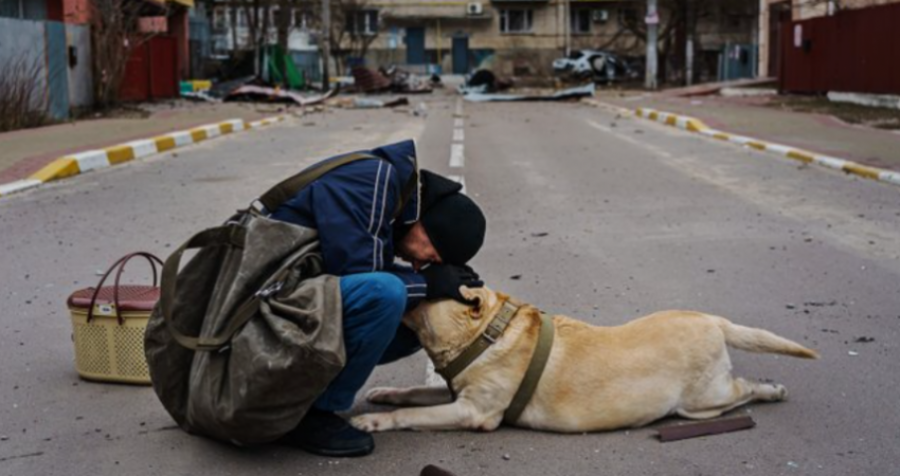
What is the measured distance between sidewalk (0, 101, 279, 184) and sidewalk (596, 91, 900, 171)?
32.8 feet

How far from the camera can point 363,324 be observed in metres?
3.63

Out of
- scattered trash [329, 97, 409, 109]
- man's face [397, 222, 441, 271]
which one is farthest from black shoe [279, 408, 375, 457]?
scattered trash [329, 97, 409, 109]

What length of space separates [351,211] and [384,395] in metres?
1.04

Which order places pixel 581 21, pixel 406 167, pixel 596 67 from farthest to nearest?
1. pixel 581 21
2. pixel 596 67
3. pixel 406 167

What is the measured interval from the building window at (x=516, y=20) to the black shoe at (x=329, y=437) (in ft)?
227

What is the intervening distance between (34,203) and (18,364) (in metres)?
6.12

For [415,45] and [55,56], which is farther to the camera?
[415,45]

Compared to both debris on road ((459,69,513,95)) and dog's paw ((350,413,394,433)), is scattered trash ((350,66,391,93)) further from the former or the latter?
dog's paw ((350,413,394,433))

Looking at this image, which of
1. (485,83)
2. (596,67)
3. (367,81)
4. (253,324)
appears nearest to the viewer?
(253,324)

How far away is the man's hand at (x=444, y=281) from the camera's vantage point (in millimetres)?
3898

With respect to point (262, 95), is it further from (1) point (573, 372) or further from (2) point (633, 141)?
(1) point (573, 372)

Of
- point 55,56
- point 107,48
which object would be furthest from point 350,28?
point 55,56

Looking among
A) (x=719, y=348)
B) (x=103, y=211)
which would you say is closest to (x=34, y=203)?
(x=103, y=211)

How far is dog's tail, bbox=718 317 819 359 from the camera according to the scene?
13.4ft
